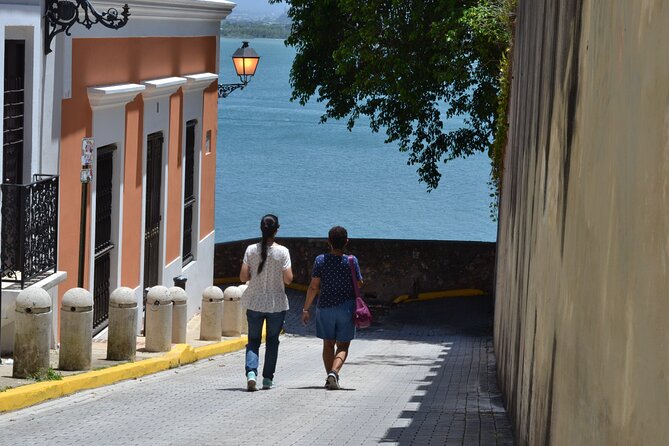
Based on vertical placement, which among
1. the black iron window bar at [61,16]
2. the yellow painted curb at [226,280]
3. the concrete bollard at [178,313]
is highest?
the black iron window bar at [61,16]

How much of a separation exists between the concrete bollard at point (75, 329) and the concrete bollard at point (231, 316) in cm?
621

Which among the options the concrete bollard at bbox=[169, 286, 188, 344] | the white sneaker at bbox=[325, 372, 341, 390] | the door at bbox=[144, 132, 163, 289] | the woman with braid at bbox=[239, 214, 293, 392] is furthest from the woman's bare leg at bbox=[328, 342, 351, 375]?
the door at bbox=[144, 132, 163, 289]

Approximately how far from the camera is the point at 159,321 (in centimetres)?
1391

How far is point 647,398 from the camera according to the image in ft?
10.8

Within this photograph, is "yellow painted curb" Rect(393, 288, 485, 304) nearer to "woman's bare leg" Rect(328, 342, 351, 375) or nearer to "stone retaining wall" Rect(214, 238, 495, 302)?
"stone retaining wall" Rect(214, 238, 495, 302)

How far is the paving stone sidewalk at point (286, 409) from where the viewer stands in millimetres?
8594

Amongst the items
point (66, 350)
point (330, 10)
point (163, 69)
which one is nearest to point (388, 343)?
point (163, 69)

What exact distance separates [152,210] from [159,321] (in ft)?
15.6

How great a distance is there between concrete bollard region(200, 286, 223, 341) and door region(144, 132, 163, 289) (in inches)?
72.2

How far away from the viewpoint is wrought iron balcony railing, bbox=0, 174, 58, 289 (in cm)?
1177

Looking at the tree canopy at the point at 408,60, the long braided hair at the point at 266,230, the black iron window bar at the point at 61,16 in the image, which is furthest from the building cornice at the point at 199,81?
the long braided hair at the point at 266,230

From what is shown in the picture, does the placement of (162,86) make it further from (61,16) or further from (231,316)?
(61,16)

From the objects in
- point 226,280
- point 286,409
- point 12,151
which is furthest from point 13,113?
point 226,280

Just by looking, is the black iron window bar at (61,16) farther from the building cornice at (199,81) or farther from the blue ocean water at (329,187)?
the blue ocean water at (329,187)
